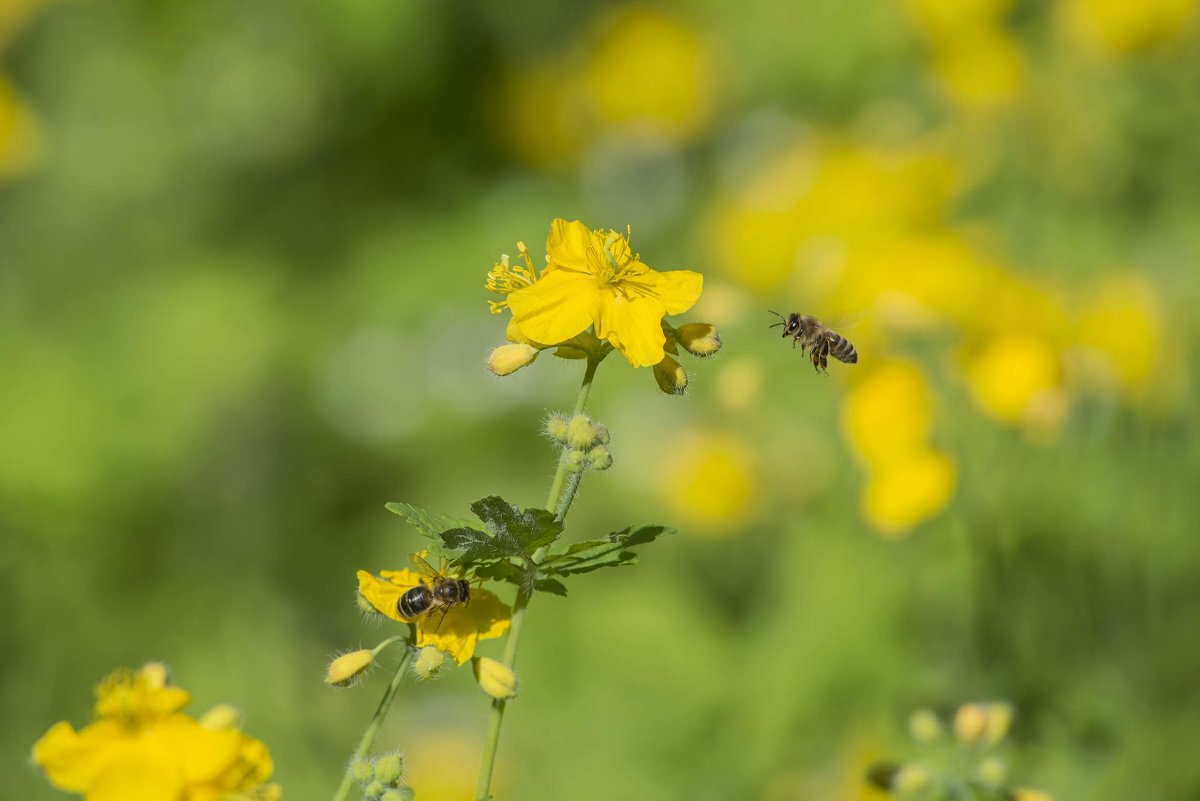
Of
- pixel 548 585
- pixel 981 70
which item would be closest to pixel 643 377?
pixel 981 70

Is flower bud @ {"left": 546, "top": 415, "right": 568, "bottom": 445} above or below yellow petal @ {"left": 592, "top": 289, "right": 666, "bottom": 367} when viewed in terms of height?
below

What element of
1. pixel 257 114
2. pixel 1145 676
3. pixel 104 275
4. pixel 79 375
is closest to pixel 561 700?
pixel 1145 676

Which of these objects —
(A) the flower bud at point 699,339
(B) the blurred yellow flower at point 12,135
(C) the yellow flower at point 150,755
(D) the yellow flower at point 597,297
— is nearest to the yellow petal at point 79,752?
(C) the yellow flower at point 150,755

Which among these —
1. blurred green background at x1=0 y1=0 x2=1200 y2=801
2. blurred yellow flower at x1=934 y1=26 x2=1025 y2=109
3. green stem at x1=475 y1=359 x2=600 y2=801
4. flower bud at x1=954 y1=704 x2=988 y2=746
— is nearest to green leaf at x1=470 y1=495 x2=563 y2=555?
green stem at x1=475 y1=359 x2=600 y2=801

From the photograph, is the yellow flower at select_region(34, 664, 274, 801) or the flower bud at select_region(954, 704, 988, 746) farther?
the flower bud at select_region(954, 704, 988, 746)

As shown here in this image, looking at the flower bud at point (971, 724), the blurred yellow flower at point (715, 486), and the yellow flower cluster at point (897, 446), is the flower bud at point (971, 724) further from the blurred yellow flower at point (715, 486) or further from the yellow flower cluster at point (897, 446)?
the blurred yellow flower at point (715, 486)

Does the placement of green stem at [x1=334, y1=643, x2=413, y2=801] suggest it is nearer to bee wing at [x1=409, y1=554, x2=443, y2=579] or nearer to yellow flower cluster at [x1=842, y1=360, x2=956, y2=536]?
bee wing at [x1=409, y1=554, x2=443, y2=579]
